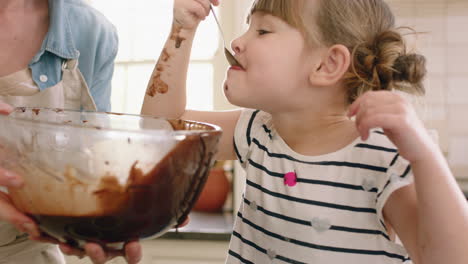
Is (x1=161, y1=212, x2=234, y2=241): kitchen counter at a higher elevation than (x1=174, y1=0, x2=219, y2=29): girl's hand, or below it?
below

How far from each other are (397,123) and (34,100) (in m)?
0.72

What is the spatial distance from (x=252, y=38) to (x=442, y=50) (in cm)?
152

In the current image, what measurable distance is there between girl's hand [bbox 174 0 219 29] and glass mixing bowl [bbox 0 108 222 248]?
46 cm

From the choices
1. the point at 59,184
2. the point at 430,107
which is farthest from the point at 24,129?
the point at 430,107

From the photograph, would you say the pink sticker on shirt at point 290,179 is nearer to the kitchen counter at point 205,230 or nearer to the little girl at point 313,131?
the little girl at point 313,131

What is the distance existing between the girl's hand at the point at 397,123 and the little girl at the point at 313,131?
9cm

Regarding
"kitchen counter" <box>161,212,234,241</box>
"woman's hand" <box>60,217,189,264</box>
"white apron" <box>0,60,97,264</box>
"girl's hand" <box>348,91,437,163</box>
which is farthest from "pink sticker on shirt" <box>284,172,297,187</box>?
"kitchen counter" <box>161,212,234,241</box>

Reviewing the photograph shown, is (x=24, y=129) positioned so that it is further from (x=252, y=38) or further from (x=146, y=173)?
(x=252, y=38)

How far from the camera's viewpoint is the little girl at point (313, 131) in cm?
85

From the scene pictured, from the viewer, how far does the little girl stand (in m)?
0.85

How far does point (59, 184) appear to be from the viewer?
59 cm

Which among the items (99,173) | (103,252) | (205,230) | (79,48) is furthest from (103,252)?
(205,230)

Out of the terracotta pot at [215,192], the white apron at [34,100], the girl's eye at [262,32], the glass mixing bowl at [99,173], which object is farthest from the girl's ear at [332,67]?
the terracotta pot at [215,192]

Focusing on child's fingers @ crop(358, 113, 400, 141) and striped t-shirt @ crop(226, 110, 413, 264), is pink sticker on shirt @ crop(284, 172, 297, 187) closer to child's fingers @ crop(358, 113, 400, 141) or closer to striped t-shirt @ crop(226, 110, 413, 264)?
striped t-shirt @ crop(226, 110, 413, 264)
